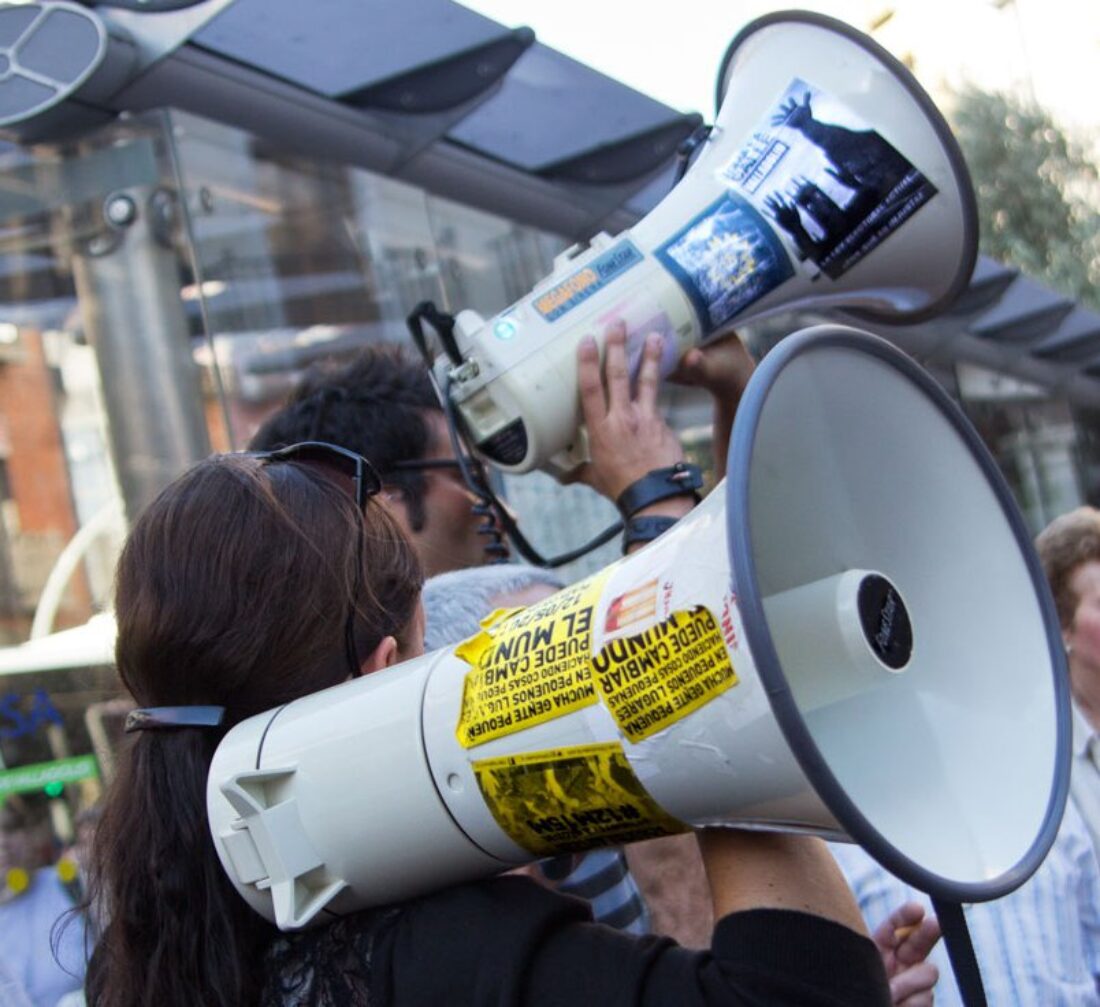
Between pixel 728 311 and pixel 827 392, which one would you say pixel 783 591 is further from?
pixel 728 311

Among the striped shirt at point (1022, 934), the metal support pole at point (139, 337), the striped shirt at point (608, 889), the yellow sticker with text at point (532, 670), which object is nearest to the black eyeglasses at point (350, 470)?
the yellow sticker with text at point (532, 670)

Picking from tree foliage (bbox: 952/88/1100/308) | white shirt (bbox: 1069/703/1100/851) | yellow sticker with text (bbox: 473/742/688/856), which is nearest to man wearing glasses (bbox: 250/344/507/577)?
yellow sticker with text (bbox: 473/742/688/856)

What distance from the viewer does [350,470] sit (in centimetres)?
120

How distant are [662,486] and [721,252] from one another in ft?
1.13

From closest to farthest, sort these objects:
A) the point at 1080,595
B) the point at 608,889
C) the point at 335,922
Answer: the point at 335,922
the point at 608,889
the point at 1080,595

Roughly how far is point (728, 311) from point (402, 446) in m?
0.53

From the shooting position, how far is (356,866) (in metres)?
0.99

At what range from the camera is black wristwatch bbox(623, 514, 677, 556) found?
1.37 meters

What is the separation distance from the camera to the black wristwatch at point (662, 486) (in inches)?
56.7

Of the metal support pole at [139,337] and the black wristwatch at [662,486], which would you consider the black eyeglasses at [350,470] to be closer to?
the black wristwatch at [662,486]

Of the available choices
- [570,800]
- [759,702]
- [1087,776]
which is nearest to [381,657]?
[570,800]

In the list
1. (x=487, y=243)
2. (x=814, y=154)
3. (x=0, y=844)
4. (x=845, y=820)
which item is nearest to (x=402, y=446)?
(x=814, y=154)

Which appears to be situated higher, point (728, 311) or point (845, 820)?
point (728, 311)

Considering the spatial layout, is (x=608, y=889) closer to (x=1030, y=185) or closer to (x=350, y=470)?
(x=350, y=470)
